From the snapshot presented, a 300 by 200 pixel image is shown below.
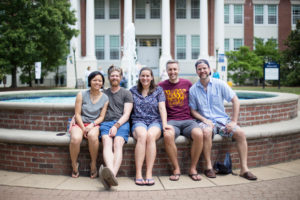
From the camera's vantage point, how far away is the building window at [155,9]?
32250mm

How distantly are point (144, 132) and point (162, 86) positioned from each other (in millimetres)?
999

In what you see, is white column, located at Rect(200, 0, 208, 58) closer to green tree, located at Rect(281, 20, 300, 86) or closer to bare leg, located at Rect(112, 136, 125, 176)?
green tree, located at Rect(281, 20, 300, 86)

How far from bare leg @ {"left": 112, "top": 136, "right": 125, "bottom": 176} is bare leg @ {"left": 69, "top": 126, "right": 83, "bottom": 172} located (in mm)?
552

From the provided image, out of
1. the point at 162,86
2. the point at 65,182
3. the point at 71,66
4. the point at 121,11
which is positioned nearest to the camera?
the point at 65,182

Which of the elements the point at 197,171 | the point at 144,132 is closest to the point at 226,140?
the point at 197,171

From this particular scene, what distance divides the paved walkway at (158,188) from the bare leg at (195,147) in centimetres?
22

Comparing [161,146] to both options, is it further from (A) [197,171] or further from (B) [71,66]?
(B) [71,66]

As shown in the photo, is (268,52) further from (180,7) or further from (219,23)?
(180,7)

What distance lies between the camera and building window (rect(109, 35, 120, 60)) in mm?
32375

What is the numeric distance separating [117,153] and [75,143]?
66cm

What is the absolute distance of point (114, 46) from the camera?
32469 millimetres

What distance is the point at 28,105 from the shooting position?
→ 5.42 metres

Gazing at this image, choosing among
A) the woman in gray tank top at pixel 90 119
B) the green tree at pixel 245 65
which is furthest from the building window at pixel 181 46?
the woman in gray tank top at pixel 90 119

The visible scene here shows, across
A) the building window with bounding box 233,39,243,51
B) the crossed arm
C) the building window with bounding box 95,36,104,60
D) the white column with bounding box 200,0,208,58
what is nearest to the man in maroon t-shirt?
the crossed arm
